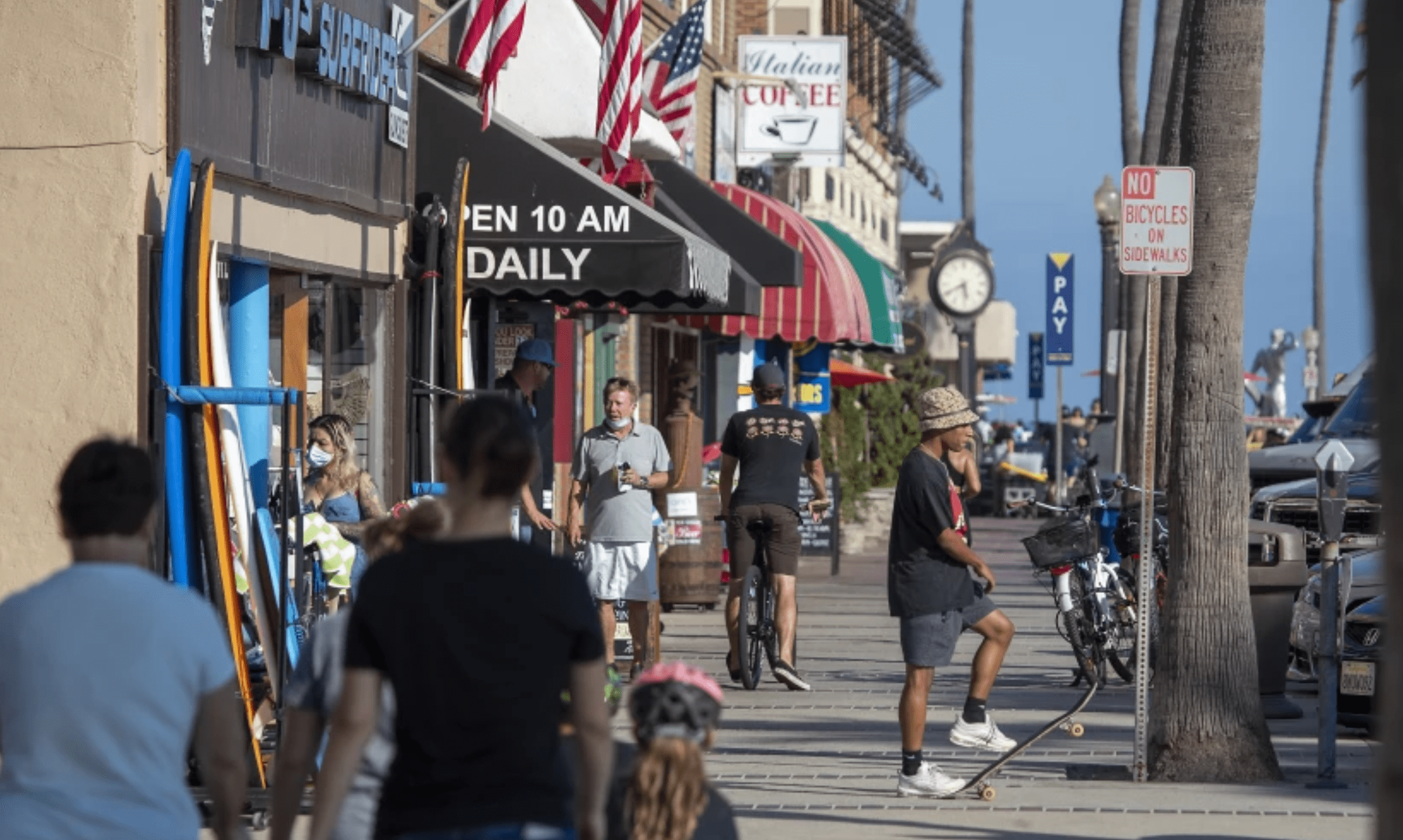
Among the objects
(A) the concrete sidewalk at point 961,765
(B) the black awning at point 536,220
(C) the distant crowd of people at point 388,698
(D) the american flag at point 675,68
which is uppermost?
(D) the american flag at point 675,68

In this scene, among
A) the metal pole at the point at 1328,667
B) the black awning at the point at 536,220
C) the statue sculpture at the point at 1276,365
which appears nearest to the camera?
the metal pole at the point at 1328,667

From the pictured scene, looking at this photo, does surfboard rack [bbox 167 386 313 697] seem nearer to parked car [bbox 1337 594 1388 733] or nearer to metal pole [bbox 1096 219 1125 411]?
parked car [bbox 1337 594 1388 733]

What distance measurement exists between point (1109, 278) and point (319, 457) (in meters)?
21.2

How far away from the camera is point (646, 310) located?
17.9 m

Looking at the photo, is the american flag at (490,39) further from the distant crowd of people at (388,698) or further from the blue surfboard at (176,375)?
the distant crowd of people at (388,698)

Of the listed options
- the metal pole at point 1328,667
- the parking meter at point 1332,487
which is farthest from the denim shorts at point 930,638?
the parking meter at point 1332,487

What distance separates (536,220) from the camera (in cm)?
1471

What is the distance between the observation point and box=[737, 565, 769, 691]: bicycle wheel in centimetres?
1393

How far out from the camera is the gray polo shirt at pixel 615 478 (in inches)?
537

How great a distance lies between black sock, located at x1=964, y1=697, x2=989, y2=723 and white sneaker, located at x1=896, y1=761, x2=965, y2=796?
0.72 meters

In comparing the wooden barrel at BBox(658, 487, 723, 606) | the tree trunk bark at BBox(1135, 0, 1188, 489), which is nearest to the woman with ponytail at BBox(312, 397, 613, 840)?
the tree trunk bark at BBox(1135, 0, 1188, 489)

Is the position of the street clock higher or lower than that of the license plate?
higher

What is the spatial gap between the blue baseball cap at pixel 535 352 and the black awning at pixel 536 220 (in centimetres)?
114

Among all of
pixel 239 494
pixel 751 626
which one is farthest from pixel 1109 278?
pixel 239 494
